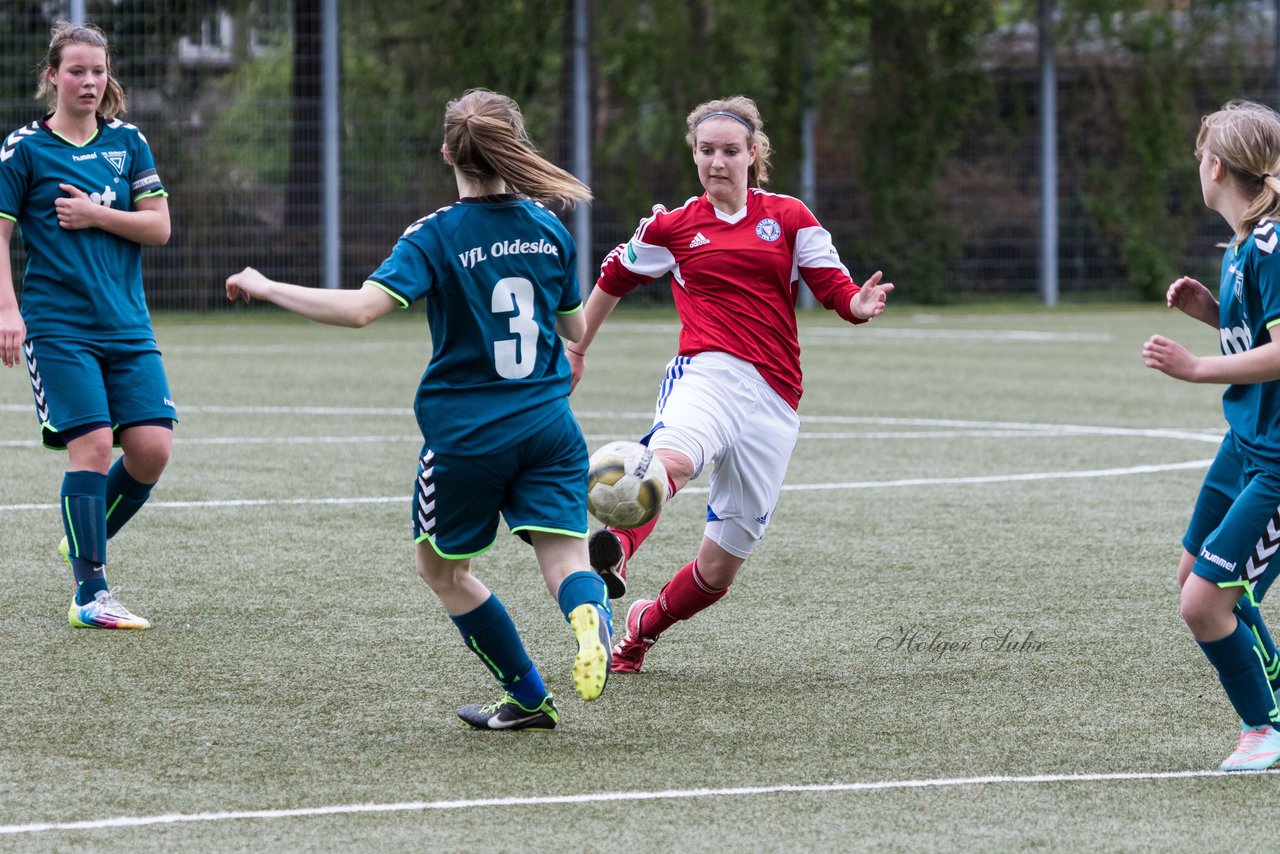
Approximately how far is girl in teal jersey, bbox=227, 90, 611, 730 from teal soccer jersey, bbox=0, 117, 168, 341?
1969 mm

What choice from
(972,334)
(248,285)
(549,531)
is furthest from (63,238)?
(972,334)

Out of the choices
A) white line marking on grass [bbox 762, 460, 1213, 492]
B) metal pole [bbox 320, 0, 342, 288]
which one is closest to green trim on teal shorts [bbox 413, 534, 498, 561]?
white line marking on grass [bbox 762, 460, 1213, 492]

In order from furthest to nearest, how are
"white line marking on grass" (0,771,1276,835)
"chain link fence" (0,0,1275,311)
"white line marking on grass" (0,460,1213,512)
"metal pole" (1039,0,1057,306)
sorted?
1. "metal pole" (1039,0,1057,306)
2. "chain link fence" (0,0,1275,311)
3. "white line marking on grass" (0,460,1213,512)
4. "white line marking on grass" (0,771,1276,835)

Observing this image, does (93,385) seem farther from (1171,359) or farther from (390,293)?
(1171,359)

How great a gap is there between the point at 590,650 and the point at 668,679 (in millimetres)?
1069

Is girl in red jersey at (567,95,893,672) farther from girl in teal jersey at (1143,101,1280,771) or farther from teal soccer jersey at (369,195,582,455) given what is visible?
girl in teal jersey at (1143,101,1280,771)

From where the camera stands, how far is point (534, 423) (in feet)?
15.1

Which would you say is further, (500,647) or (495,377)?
(500,647)

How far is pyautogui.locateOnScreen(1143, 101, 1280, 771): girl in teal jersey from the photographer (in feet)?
14.2

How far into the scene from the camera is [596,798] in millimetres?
4160

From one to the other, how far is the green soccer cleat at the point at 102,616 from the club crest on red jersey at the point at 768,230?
2426mm

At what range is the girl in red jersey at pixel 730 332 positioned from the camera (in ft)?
18.4

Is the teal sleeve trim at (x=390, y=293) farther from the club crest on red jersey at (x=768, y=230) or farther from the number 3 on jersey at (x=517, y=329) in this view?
the club crest on red jersey at (x=768, y=230)

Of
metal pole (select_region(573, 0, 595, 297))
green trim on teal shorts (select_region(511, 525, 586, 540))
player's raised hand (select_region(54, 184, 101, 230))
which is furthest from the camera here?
metal pole (select_region(573, 0, 595, 297))
